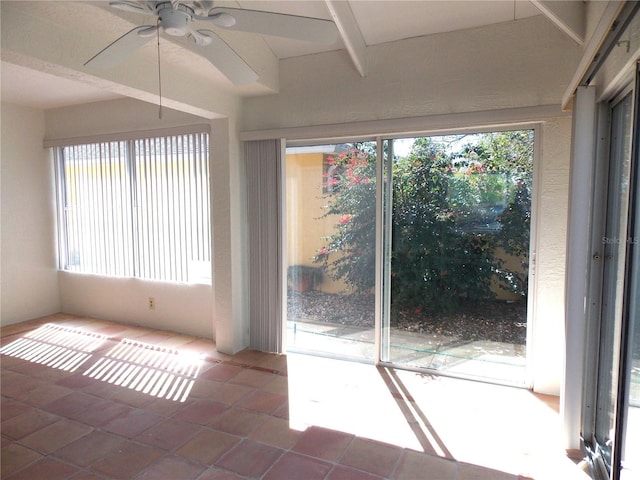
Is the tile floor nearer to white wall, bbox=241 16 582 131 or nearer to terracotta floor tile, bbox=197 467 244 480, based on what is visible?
terracotta floor tile, bbox=197 467 244 480

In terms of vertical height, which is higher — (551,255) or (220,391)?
(551,255)

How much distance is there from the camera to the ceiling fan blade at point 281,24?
5.42ft

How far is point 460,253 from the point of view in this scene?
10.8ft

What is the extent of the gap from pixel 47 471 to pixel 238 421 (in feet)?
3.46

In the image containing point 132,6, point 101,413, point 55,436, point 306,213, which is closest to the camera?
point 132,6

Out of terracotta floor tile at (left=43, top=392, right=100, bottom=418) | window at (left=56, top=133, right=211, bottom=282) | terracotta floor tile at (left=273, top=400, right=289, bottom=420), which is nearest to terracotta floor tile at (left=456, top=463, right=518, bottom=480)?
terracotta floor tile at (left=273, top=400, right=289, bottom=420)

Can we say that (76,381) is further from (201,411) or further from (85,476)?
(85,476)

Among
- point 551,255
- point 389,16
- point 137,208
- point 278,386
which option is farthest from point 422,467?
point 137,208

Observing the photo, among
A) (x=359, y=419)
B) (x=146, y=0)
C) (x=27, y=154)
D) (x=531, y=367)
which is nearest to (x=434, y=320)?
(x=531, y=367)

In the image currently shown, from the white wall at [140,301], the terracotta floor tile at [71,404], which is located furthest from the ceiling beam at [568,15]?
the terracotta floor tile at [71,404]

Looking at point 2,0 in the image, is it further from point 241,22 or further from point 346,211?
point 346,211

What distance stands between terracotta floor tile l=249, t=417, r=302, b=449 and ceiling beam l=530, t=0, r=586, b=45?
2944 mm

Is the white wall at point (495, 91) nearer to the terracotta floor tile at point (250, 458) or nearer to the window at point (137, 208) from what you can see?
the window at point (137, 208)

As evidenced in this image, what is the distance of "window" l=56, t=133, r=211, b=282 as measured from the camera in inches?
169
